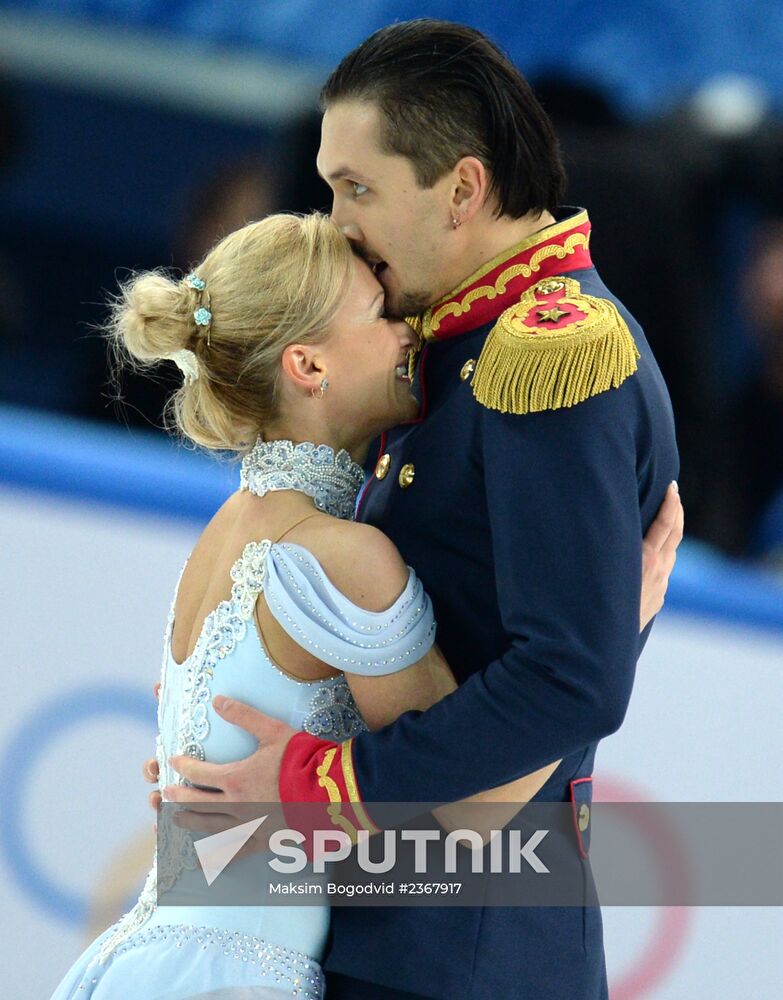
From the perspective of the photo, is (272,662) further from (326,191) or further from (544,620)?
(326,191)

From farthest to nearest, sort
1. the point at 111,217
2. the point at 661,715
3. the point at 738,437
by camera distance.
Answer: the point at 111,217, the point at 738,437, the point at 661,715

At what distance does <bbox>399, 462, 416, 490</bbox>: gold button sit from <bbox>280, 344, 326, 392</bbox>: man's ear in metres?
0.14

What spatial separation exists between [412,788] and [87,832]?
1.56 m

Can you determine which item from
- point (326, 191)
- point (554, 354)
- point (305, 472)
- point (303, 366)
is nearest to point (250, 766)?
point (305, 472)

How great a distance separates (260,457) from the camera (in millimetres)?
1907

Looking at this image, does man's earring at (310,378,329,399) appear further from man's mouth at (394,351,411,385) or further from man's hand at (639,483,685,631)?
man's hand at (639,483,685,631)

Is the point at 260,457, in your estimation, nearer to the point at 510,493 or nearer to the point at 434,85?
the point at 510,493

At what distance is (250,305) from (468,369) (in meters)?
0.26

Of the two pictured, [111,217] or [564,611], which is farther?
[111,217]

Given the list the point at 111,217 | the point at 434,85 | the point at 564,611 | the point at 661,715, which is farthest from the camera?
the point at 111,217

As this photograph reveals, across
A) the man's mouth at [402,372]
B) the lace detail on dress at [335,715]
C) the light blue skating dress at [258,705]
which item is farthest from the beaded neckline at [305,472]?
the lace detail on dress at [335,715]

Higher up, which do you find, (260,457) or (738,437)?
(260,457)

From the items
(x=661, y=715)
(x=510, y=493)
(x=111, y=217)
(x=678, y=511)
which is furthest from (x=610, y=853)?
(x=111, y=217)

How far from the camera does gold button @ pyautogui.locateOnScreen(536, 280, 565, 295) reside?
70.4 inches
